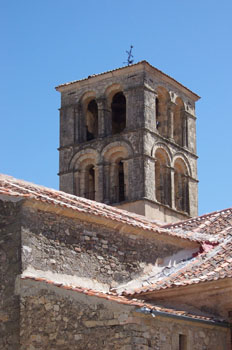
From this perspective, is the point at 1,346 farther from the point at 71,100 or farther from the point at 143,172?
the point at 71,100

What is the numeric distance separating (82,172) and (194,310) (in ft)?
51.5

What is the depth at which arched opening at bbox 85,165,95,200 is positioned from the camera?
2778cm

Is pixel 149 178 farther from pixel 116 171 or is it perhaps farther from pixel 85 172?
pixel 85 172

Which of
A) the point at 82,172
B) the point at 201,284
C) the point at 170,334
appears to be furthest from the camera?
the point at 82,172

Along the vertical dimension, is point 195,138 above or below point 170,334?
above

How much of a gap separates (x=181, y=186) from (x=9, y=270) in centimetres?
1665

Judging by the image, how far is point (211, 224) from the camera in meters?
16.8

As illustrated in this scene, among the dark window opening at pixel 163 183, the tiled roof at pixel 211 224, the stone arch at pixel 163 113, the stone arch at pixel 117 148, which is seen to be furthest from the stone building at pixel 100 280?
the stone arch at pixel 163 113

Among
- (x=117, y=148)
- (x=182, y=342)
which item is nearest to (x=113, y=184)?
(x=117, y=148)

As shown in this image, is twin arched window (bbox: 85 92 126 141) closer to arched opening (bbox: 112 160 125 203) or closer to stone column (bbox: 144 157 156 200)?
arched opening (bbox: 112 160 125 203)

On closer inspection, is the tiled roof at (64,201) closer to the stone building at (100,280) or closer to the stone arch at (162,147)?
the stone building at (100,280)

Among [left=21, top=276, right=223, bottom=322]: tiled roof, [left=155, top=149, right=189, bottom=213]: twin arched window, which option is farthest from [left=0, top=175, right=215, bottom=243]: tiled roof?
[left=155, top=149, right=189, bottom=213]: twin arched window

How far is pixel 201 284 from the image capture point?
42.4ft

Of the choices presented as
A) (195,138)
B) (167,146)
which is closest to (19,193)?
(167,146)
